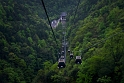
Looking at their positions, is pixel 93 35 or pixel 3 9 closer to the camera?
pixel 93 35

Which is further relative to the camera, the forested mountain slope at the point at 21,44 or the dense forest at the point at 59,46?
the forested mountain slope at the point at 21,44

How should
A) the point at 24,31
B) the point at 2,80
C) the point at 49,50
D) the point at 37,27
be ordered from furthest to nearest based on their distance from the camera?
1. the point at 37,27
2. the point at 24,31
3. the point at 49,50
4. the point at 2,80

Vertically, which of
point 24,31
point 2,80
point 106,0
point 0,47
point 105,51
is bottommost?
point 2,80

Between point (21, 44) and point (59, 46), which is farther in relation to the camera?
point (59, 46)

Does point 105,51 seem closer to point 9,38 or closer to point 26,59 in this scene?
point 26,59

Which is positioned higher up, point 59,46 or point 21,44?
point 21,44

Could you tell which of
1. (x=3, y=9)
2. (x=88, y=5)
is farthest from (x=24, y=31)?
(x=88, y=5)

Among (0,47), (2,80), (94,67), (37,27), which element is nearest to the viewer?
(94,67)

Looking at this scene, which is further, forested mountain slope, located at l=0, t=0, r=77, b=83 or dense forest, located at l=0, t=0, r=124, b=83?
forested mountain slope, located at l=0, t=0, r=77, b=83
